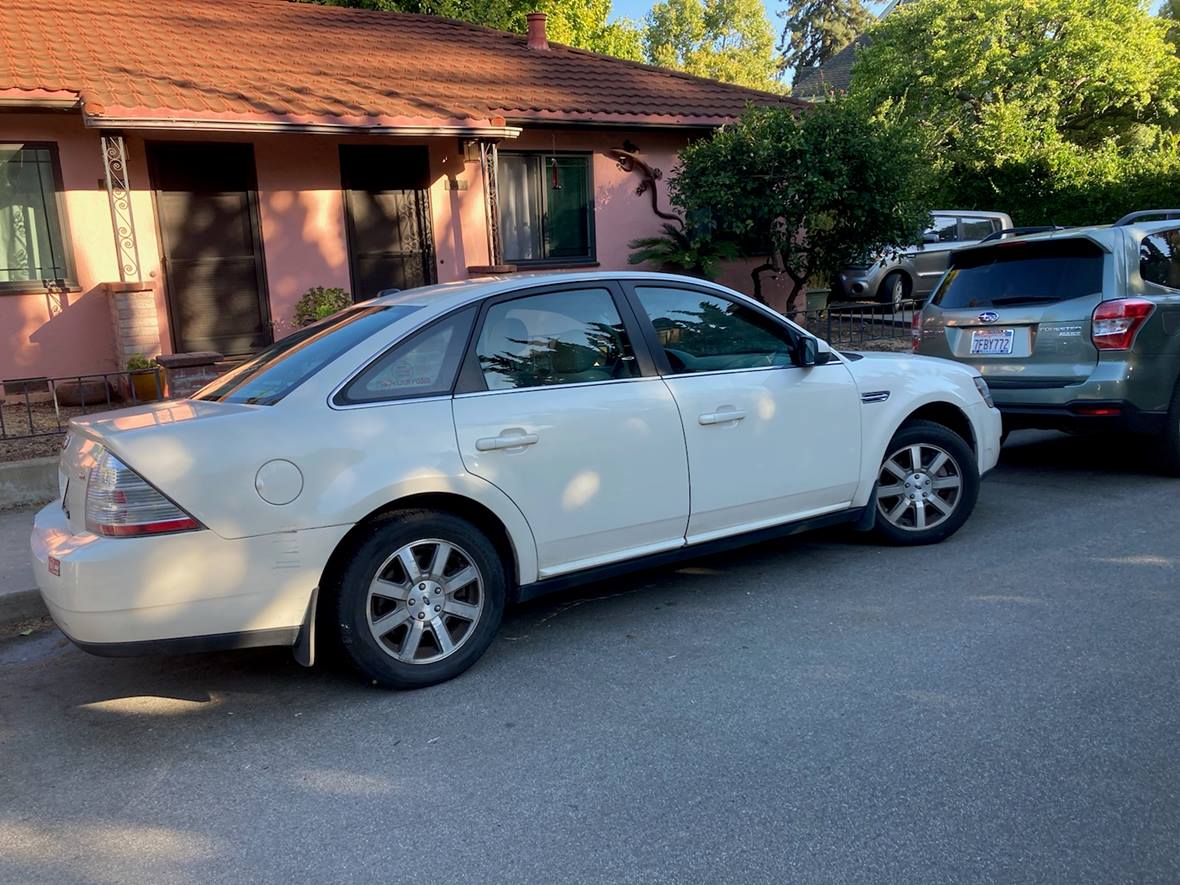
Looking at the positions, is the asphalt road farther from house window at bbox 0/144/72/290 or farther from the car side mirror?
house window at bbox 0/144/72/290

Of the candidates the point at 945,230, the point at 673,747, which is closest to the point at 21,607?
the point at 673,747

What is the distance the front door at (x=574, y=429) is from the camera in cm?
418

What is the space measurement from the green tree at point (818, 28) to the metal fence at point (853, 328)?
46.5 m

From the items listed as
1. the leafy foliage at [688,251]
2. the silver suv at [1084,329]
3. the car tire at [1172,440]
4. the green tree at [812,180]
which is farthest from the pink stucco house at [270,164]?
the car tire at [1172,440]

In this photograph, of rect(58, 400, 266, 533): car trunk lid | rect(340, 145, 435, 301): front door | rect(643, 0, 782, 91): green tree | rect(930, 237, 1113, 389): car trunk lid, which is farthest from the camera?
rect(643, 0, 782, 91): green tree

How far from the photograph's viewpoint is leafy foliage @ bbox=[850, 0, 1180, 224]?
19.7 m

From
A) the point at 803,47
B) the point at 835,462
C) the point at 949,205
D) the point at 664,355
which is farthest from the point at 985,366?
the point at 803,47

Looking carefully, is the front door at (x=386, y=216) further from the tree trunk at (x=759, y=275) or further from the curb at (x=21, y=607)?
the curb at (x=21, y=607)

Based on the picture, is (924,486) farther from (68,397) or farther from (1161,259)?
(68,397)

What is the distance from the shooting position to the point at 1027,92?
2091 centimetres

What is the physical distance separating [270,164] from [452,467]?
8.43 m

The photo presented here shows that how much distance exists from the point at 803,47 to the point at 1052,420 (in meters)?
56.1

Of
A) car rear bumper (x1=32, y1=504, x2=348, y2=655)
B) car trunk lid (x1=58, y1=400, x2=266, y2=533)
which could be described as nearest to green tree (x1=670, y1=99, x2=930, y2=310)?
car trunk lid (x1=58, y1=400, x2=266, y2=533)

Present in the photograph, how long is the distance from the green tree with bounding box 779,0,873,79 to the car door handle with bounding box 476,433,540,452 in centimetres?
5670
